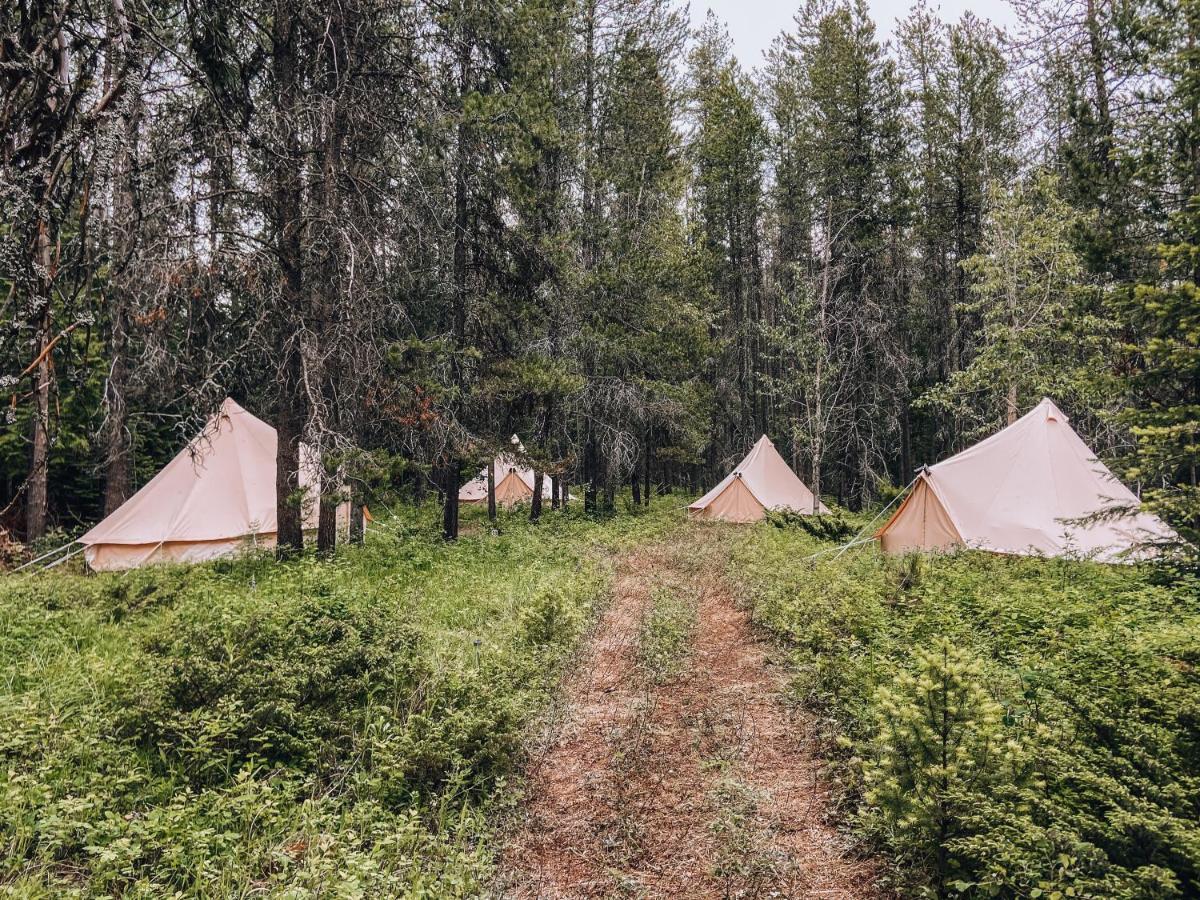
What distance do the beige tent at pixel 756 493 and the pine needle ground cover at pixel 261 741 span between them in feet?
42.6

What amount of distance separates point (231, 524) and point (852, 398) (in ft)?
62.1

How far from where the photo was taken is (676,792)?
3607 millimetres

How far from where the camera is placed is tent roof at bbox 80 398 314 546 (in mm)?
10031

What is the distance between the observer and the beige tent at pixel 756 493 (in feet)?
61.1

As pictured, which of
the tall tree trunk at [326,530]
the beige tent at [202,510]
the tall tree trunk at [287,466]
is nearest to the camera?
the tall tree trunk at [287,466]

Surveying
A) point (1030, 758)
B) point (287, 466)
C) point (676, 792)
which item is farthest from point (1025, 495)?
point (287, 466)

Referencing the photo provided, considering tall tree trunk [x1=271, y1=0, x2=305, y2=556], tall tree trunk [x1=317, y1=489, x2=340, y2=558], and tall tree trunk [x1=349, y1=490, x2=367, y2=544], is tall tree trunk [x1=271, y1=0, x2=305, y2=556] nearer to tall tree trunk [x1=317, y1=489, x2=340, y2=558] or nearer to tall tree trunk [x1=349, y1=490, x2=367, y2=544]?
tall tree trunk [x1=317, y1=489, x2=340, y2=558]

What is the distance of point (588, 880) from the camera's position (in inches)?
114

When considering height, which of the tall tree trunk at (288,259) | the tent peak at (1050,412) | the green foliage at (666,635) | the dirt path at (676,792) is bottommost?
the dirt path at (676,792)

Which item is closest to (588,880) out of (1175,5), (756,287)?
(1175,5)

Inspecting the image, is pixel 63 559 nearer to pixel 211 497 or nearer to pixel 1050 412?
pixel 211 497

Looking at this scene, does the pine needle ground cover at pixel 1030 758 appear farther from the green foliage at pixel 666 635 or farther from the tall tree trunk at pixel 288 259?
the tall tree trunk at pixel 288 259

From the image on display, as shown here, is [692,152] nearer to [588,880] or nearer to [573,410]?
[573,410]

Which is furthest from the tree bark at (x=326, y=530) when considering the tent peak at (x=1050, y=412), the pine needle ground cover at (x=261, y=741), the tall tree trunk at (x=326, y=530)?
the tent peak at (x=1050, y=412)
